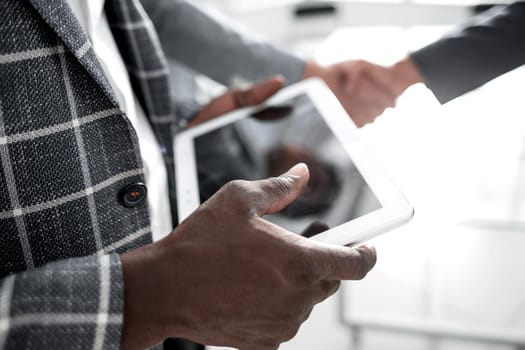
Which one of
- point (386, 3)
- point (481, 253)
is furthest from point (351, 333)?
point (386, 3)

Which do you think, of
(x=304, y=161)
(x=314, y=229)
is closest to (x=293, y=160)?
(x=304, y=161)

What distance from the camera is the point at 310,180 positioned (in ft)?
1.66

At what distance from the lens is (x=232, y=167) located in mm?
596

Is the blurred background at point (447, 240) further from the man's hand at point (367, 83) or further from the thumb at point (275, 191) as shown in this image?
the thumb at point (275, 191)

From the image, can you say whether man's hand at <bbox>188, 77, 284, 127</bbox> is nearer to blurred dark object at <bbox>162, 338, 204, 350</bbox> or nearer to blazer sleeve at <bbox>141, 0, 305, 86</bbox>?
blazer sleeve at <bbox>141, 0, 305, 86</bbox>

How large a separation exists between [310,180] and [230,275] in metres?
0.18

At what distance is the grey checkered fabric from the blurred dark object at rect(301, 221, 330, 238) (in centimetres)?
15

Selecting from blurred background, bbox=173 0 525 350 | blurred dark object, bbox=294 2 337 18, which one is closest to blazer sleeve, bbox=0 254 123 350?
blurred background, bbox=173 0 525 350

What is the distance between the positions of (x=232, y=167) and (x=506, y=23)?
38cm

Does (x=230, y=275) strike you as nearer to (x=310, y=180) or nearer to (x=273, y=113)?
(x=310, y=180)

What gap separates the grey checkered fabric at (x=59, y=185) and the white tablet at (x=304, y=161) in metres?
0.12

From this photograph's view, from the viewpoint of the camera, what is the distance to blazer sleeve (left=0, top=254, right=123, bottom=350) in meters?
0.33

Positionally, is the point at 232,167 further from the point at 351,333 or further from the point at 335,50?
the point at 335,50

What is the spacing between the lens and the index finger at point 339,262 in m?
0.35
